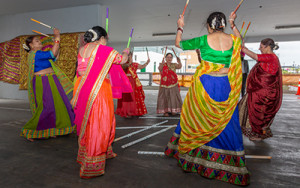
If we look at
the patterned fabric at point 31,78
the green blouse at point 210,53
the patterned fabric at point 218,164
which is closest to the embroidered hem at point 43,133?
the patterned fabric at point 31,78

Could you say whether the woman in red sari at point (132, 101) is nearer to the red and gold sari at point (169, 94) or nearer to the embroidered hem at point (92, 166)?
the red and gold sari at point (169, 94)

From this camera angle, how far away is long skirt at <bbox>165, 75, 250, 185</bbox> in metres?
1.92

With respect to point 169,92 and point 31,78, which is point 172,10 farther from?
point 31,78

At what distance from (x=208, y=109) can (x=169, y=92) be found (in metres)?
3.14

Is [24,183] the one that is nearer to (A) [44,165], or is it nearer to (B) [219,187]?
(A) [44,165]

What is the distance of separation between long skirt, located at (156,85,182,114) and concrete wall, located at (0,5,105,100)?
3495mm

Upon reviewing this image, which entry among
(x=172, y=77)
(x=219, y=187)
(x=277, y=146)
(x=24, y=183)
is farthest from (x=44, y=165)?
(x=172, y=77)

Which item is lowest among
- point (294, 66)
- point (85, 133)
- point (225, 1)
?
point (85, 133)

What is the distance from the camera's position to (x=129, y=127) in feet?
13.1

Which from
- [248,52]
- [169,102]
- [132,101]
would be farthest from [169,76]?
[248,52]

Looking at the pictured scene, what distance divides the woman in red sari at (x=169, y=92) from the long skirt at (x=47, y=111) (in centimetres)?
246

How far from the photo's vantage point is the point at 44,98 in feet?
10.4

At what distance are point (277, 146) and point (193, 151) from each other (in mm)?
1726

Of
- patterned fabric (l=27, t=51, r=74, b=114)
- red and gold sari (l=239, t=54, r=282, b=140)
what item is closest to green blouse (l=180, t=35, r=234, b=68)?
red and gold sari (l=239, t=54, r=282, b=140)
